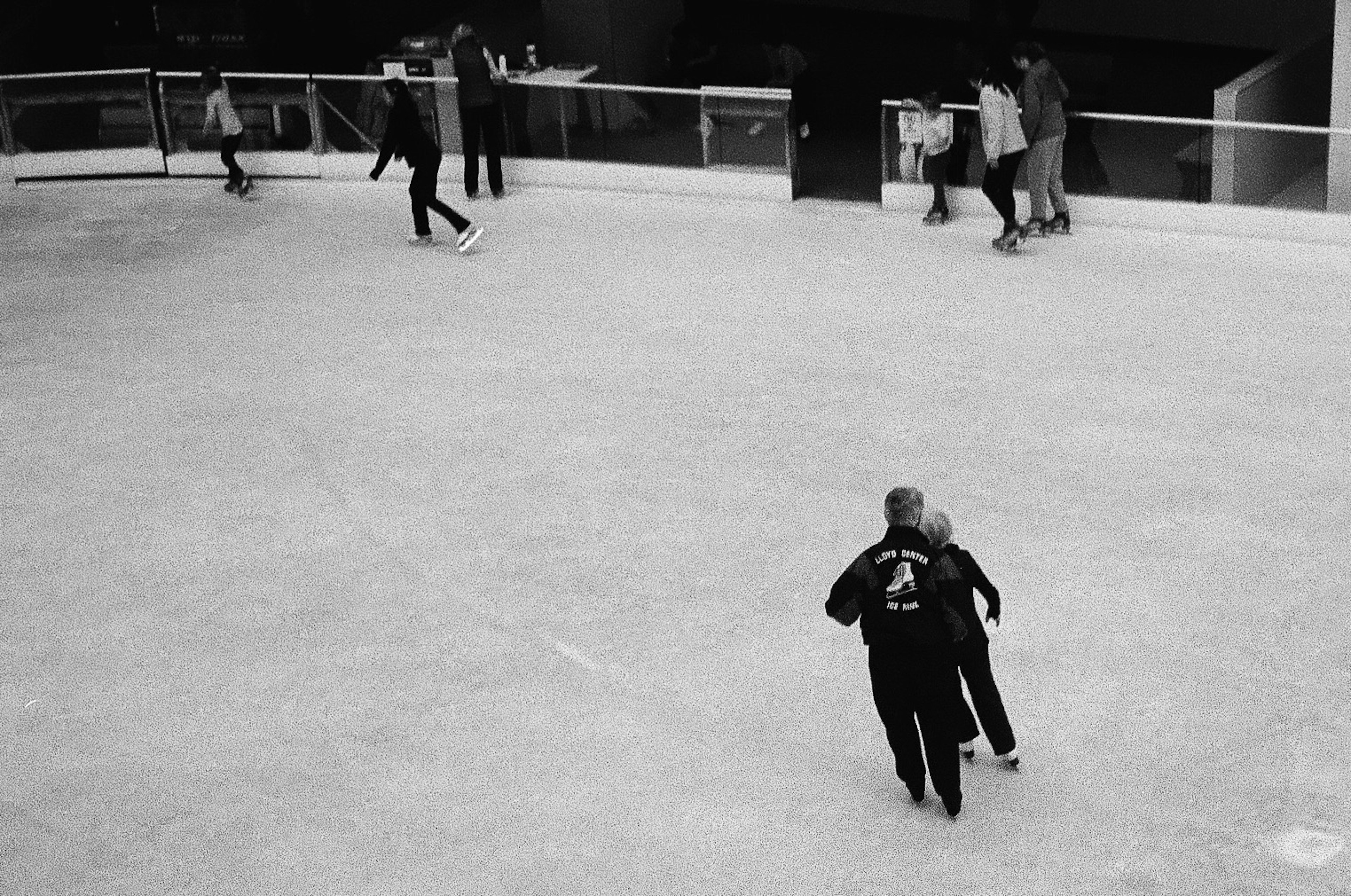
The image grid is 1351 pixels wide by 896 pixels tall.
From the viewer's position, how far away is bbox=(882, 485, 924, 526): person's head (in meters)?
7.03

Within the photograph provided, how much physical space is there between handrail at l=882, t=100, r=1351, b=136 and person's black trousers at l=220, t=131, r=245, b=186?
21.3ft

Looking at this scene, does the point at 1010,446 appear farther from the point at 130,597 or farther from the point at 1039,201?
the point at 130,597

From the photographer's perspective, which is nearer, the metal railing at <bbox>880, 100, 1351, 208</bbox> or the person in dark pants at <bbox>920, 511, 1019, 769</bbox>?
the person in dark pants at <bbox>920, 511, 1019, 769</bbox>

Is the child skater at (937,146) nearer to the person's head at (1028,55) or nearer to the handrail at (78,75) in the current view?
the person's head at (1028,55)

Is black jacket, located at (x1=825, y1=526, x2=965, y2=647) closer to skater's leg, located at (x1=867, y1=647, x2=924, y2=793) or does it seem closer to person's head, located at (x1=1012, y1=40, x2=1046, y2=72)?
skater's leg, located at (x1=867, y1=647, x2=924, y2=793)

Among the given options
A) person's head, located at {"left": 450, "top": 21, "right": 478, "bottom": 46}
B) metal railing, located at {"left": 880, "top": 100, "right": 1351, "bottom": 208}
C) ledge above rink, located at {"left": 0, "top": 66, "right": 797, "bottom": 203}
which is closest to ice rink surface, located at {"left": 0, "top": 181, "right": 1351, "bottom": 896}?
metal railing, located at {"left": 880, "top": 100, "right": 1351, "bottom": 208}

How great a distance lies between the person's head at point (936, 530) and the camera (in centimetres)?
709

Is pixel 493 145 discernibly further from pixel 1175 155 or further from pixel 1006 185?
pixel 1175 155

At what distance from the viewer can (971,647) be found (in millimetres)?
7371

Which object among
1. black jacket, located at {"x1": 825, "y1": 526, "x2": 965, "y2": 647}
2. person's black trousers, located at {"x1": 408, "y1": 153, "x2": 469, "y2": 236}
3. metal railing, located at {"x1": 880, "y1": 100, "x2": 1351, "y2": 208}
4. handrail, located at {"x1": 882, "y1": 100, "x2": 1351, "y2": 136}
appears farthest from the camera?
person's black trousers, located at {"x1": 408, "y1": 153, "x2": 469, "y2": 236}

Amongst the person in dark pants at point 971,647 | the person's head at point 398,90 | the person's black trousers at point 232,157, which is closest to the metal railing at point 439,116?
the person's black trousers at point 232,157

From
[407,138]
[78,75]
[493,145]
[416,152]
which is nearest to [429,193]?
[416,152]

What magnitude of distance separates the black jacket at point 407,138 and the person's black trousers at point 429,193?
0.05 meters

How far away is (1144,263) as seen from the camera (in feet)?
45.6
